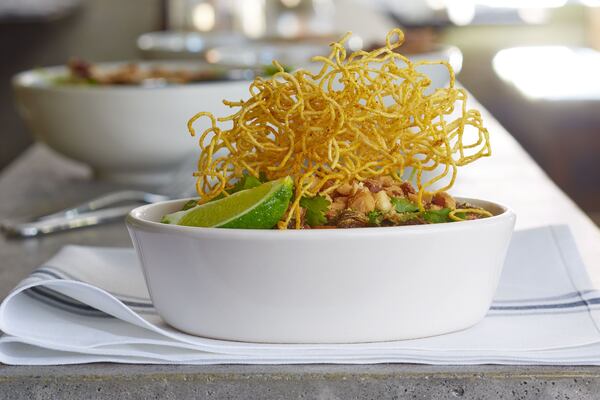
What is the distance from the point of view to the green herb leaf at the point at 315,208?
27.0 inches

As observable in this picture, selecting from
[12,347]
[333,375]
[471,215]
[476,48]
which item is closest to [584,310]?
[471,215]

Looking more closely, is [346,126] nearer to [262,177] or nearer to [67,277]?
[262,177]

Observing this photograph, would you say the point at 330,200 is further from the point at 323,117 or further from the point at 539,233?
the point at 539,233

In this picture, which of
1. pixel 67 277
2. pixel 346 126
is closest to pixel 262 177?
pixel 346 126

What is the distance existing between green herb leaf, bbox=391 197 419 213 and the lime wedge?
Answer: 0.07 meters

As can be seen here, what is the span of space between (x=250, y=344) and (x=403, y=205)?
0.14 metres

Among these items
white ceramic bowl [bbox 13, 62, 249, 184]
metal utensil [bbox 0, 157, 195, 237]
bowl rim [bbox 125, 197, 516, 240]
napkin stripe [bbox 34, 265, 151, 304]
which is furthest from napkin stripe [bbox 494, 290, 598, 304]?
white ceramic bowl [bbox 13, 62, 249, 184]

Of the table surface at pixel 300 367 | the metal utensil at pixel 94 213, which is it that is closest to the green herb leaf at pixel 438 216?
the table surface at pixel 300 367

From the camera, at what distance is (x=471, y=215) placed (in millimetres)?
729

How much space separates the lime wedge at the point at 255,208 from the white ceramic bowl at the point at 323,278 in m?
0.02

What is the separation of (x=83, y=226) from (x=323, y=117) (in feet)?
1.92

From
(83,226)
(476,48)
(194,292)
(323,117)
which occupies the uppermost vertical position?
(323,117)

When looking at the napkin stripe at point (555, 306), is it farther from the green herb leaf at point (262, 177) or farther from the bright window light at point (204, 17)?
the bright window light at point (204, 17)

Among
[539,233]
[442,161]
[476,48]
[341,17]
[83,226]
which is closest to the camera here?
[442,161]
